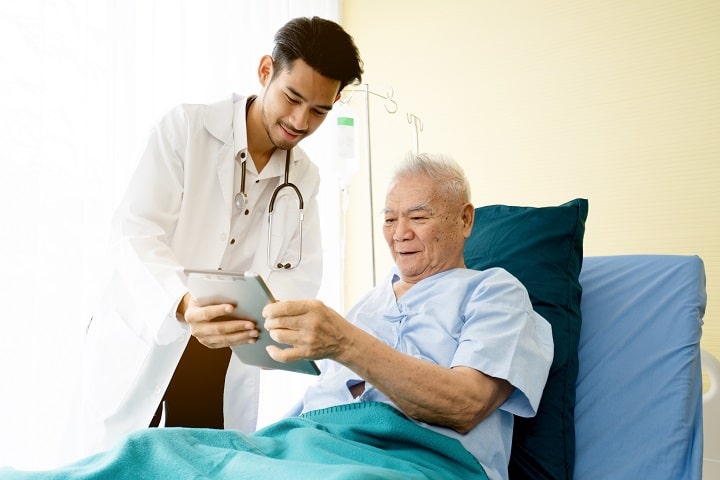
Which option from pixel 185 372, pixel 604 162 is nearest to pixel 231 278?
pixel 185 372

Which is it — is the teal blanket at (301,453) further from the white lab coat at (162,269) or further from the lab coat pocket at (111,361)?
the lab coat pocket at (111,361)

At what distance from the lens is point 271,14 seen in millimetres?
3043

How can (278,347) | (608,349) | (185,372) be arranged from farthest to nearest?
(185,372)
(608,349)
(278,347)

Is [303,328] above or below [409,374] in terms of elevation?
above

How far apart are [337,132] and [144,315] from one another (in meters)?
1.33

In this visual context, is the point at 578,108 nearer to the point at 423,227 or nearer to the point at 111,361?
the point at 423,227

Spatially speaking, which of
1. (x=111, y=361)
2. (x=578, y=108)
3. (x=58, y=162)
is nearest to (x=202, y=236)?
(x=111, y=361)

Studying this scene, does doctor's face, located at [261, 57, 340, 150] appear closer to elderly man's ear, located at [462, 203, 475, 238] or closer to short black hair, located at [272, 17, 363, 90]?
short black hair, located at [272, 17, 363, 90]

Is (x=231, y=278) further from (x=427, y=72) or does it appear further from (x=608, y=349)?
(x=427, y=72)

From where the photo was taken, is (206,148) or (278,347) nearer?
(278,347)

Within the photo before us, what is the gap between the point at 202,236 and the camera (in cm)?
171

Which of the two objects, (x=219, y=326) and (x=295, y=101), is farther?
(x=295, y=101)

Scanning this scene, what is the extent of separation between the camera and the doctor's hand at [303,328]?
1.08m

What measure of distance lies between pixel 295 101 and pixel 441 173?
0.41 meters
